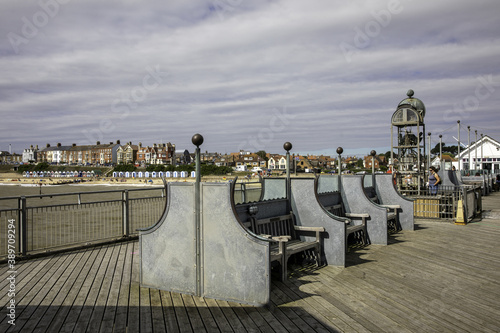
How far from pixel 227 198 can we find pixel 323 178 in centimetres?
472

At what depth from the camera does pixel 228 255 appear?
493 centimetres

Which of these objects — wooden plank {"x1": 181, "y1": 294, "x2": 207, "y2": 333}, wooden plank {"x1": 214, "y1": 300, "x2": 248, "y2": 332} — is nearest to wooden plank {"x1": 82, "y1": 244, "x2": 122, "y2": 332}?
wooden plank {"x1": 181, "y1": 294, "x2": 207, "y2": 333}

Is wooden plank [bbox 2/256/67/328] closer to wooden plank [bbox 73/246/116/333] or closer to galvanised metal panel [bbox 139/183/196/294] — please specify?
wooden plank [bbox 73/246/116/333]

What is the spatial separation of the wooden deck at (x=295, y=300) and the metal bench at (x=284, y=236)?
38cm

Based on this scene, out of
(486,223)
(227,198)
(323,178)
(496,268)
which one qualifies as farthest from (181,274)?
(486,223)

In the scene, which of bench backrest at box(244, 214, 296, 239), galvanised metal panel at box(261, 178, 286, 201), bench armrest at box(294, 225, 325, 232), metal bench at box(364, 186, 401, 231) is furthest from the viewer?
metal bench at box(364, 186, 401, 231)

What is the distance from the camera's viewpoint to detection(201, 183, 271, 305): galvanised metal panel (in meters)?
4.74

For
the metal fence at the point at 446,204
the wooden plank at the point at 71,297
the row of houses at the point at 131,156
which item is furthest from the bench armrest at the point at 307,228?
the row of houses at the point at 131,156

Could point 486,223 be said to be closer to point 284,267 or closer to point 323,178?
point 323,178

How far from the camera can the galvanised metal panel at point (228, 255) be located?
4.74 m

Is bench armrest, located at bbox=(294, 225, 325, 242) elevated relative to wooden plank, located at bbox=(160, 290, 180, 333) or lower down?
elevated

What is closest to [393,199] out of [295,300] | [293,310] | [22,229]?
[295,300]

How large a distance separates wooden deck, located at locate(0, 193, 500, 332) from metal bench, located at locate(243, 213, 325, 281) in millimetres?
382

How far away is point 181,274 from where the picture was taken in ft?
17.3
